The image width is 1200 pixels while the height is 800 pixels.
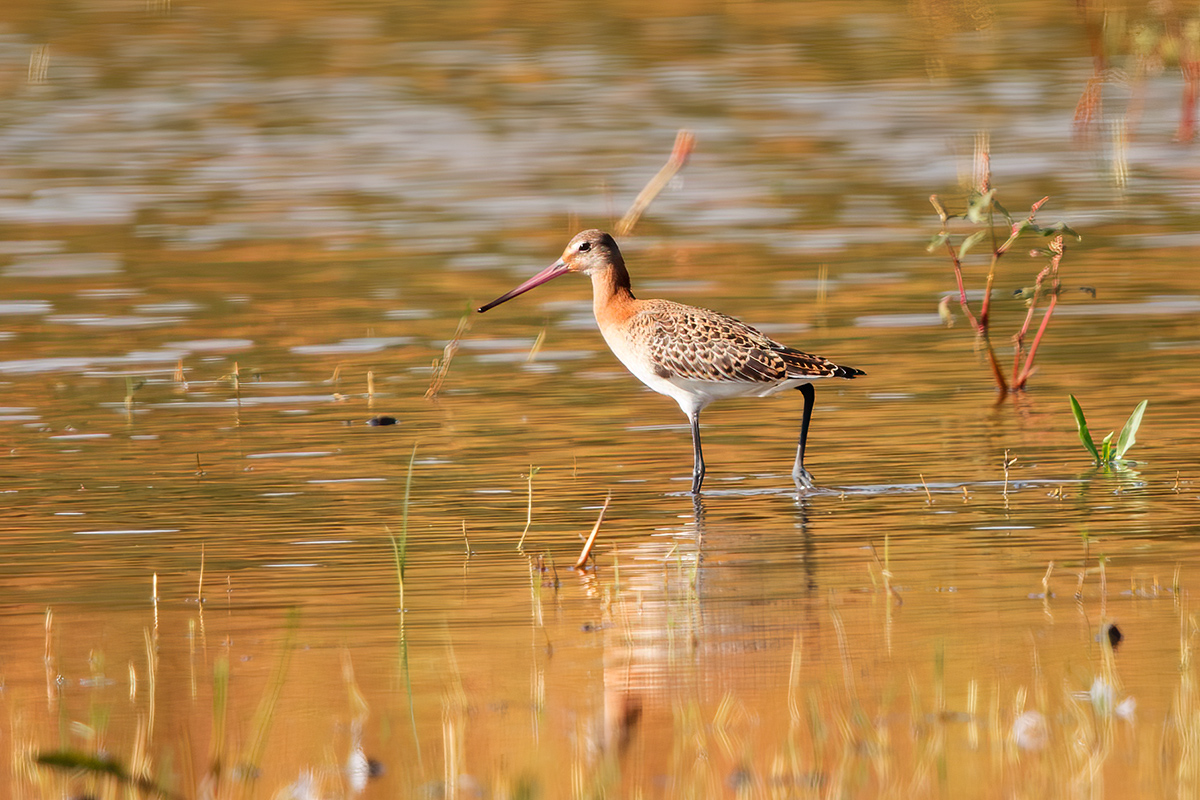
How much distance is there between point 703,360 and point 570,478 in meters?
0.90

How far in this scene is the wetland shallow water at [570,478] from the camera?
20.4ft

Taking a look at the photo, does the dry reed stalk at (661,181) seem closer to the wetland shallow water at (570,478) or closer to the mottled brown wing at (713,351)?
the mottled brown wing at (713,351)

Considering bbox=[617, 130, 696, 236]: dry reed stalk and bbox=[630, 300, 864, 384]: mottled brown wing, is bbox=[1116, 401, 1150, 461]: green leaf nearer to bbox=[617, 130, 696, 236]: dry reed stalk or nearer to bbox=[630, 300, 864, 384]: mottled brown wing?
bbox=[630, 300, 864, 384]: mottled brown wing

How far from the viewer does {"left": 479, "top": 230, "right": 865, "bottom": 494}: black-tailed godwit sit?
10.4 metres

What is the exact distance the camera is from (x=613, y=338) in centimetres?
1108

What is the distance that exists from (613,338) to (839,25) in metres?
26.3

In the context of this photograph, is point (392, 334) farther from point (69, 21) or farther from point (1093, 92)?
Answer: point (69, 21)

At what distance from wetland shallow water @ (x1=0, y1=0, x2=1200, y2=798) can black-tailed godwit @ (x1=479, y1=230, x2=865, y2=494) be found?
0.41 m

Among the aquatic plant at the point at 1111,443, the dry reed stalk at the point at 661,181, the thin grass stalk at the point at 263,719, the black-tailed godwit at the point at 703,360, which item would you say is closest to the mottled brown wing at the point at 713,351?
the black-tailed godwit at the point at 703,360

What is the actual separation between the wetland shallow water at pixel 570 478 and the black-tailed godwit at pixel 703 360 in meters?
0.41

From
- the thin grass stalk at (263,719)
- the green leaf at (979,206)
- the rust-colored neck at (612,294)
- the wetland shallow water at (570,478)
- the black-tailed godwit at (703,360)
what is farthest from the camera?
the green leaf at (979,206)

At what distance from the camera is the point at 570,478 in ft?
34.4

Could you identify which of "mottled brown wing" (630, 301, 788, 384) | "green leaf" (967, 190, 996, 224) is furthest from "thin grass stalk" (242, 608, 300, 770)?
"green leaf" (967, 190, 996, 224)

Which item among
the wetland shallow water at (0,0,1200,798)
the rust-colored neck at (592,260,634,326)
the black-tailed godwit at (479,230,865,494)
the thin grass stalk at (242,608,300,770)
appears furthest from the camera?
the rust-colored neck at (592,260,634,326)
